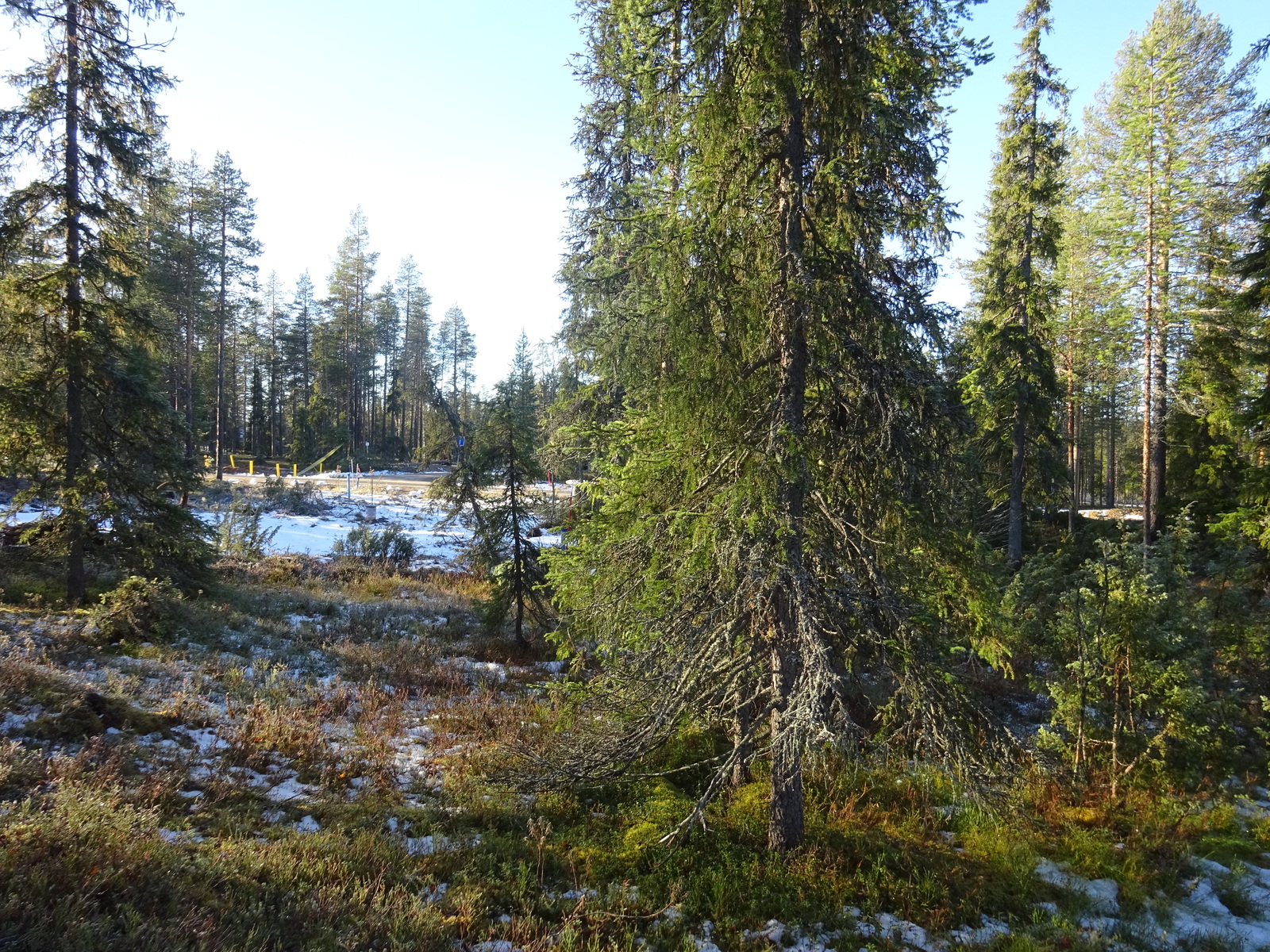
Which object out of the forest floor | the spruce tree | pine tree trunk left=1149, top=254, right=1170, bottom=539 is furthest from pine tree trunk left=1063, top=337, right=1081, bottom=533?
the spruce tree

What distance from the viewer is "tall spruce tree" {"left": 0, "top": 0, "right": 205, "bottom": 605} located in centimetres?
1062

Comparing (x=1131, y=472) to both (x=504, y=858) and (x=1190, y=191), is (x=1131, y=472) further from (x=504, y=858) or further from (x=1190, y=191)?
(x=504, y=858)

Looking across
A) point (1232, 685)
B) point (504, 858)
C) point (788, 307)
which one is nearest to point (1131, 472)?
point (1232, 685)

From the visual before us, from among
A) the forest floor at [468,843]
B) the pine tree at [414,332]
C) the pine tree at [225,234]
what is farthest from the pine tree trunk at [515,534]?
the pine tree at [414,332]

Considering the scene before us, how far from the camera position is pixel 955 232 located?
5895mm

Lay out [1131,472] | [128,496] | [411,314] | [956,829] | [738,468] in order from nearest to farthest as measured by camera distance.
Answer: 1. [738,468]
2. [956,829]
3. [128,496]
4. [1131,472]
5. [411,314]

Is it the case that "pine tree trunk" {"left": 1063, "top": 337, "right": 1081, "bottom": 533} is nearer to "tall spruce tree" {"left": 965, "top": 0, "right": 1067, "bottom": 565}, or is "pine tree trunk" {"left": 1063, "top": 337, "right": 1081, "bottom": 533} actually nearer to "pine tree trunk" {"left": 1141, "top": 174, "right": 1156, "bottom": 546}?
"pine tree trunk" {"left": 1141, "top": 174, "right": 1156, "bottom": 546}

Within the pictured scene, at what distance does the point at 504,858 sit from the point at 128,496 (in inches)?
428

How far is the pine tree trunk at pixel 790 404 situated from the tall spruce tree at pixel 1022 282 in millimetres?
12740

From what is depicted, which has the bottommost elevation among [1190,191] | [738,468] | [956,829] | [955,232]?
[956,829]

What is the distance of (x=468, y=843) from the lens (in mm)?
5938

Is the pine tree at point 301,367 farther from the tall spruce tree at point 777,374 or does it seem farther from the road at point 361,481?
the tall spruce tree at point 777,374

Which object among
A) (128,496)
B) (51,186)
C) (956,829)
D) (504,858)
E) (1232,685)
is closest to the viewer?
(504,858)

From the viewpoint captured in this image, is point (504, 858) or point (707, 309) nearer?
point (707, 309)
